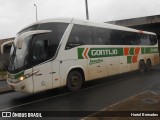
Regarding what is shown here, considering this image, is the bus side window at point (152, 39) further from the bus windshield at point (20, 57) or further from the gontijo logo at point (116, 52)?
the bus windshield at point (20, 57)

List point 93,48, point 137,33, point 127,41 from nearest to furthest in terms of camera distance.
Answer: point 93,48
point 127,41
point 137,33

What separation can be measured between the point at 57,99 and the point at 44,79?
3.41ft

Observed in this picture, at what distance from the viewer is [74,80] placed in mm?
13445

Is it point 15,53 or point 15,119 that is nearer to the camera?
point 15,119

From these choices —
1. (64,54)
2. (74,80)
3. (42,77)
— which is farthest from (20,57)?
(74,80)

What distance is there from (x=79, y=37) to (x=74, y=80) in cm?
219

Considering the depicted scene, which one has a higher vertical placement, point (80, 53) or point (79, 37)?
point (79, 37)

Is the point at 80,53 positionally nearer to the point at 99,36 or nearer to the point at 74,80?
the point at 74,80

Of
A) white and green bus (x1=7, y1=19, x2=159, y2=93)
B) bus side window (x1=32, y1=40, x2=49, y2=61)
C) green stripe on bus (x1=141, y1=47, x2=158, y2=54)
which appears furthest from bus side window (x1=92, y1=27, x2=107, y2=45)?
green stripe on bus (x1=141, y1=47, x2=158, y2=54)

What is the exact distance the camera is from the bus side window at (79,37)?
1326 centimetres

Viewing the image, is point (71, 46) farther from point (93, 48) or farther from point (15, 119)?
point (15, 119)

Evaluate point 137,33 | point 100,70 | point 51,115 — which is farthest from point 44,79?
point 137,33

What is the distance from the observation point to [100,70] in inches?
594

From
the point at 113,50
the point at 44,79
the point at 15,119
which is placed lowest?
the point at 15,119
